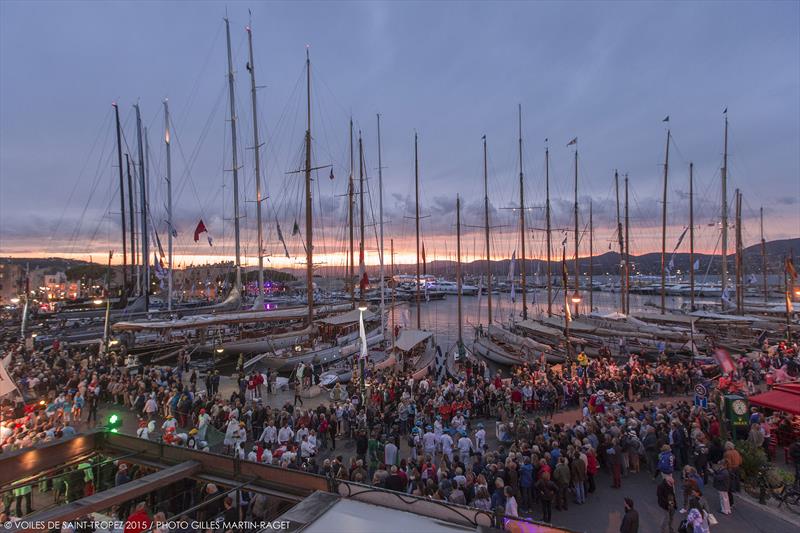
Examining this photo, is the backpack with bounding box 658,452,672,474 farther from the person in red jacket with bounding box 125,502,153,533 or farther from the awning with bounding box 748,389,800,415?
the person in red jacket with bounding box 125,502,153,533

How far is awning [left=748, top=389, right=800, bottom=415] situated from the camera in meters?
11.5

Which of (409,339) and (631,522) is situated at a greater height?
(409,339)

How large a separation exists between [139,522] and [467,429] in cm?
1163

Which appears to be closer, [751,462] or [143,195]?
[751,462]

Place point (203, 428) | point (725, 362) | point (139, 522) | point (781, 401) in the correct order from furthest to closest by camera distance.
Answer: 1. point (725, 362)
2. point (203, 428)
3. point (781, 401)
4. point (139, 522)

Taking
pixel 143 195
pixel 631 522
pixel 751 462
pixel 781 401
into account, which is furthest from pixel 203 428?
pixel 143 195

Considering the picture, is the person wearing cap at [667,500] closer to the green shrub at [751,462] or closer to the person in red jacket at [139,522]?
the green shrub at [751,462]

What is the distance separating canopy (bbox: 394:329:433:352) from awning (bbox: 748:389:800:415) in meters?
16.7

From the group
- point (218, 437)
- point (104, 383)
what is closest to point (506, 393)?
point (218, 437)

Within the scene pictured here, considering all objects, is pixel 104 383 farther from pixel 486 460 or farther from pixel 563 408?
pixel 563 408

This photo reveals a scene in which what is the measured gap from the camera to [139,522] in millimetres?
6129

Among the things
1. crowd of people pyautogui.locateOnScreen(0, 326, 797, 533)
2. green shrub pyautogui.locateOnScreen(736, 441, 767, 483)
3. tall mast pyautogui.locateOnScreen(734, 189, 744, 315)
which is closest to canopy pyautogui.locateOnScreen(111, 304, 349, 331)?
crowd of people pyautogui.locateOnScreen(0, 326, 797, 533)

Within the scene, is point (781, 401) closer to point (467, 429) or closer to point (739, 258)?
point (467, 429)

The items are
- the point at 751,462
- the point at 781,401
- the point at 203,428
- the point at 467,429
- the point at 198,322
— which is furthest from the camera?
the point at 198,322
